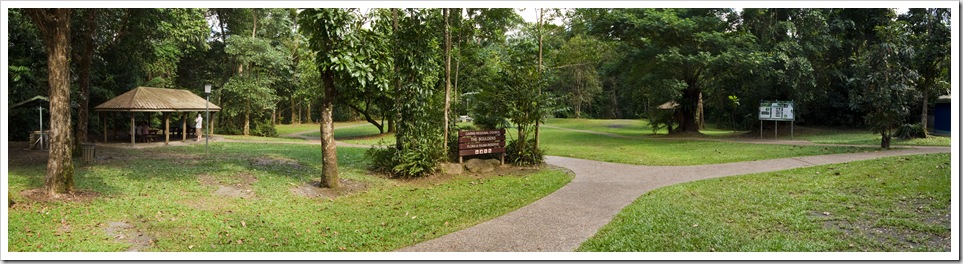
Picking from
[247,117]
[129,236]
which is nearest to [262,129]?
[247,117]

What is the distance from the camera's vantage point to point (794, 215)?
688 centimetres

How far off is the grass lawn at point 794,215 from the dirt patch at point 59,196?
6696mm

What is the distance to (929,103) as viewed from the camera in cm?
2098

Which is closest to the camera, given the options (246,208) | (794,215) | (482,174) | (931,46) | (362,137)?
(794,215)

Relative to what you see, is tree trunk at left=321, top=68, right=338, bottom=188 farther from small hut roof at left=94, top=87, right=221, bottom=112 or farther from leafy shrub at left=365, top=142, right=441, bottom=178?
small hut roof at left=94, top=87, right=221, bottom=112

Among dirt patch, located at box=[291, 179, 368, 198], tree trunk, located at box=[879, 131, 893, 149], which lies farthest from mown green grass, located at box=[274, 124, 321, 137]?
tree trunk, located at box=[879, 131, 893, 149]

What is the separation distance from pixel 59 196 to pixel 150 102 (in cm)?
1211

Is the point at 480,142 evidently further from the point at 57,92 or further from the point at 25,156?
the point at 25,156

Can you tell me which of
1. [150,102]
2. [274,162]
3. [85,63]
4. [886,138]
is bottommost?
[274,162]

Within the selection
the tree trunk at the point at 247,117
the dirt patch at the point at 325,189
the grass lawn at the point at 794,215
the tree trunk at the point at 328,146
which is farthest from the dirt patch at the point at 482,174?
the tree trunk at the point at 247,117

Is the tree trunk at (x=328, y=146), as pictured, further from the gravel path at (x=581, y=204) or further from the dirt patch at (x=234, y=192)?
the gravel path at (x=581, y=204)

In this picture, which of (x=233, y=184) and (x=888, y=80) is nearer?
(x=233, y=184)

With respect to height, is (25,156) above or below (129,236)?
above

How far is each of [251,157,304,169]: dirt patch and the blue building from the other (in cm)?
2227
